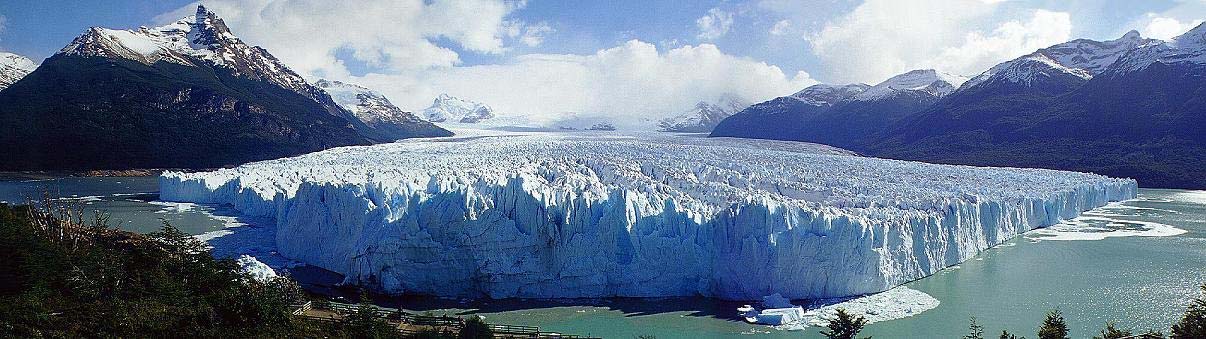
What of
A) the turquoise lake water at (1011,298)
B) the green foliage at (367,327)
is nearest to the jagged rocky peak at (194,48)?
the turquoise lake water at (1011,298)

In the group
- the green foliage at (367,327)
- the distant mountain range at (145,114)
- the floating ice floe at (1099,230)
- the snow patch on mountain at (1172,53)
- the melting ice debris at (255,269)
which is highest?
the snow patch on mountain at (1172,53)

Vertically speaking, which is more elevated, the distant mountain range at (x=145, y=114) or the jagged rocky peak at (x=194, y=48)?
the jagged rocky peak at (x=194, y=48)

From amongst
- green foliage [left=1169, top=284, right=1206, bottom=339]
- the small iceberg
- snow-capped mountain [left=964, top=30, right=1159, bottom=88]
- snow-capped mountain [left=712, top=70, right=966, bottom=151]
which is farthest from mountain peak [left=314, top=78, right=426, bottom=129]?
green foliage [left=1169, top=284, right=1206, bottom=339]

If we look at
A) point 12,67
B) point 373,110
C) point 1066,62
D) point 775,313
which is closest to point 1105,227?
point 775,313

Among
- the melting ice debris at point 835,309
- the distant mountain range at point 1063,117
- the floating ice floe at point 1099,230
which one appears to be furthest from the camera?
the distant mountain range at point 1063,117

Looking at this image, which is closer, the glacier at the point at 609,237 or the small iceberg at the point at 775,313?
the small iceberg at the point at 775,313

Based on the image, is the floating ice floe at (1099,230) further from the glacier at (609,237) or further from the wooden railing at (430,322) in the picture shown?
the wooden railing at (430,322)

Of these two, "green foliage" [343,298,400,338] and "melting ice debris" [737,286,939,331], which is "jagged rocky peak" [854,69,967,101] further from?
"green foliage" [343,298,400,338]

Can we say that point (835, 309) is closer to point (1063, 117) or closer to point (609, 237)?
point (609, 237)
